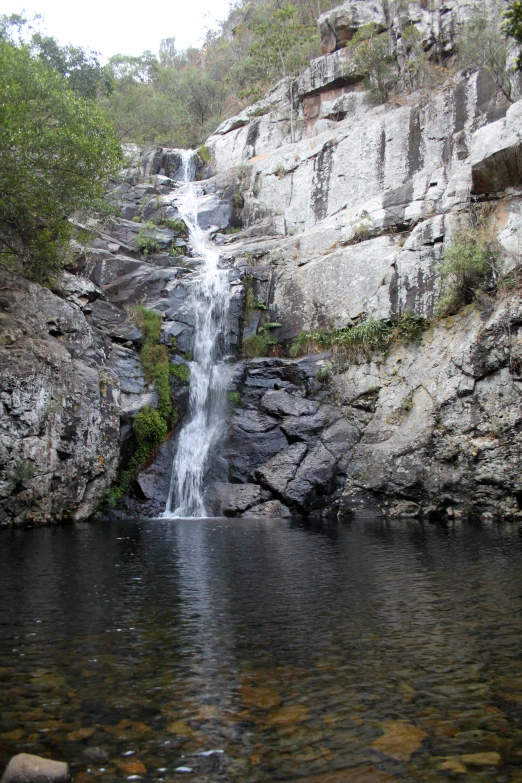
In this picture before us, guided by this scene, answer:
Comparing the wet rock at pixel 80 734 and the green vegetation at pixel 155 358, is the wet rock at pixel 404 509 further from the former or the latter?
the wet rock at pixel 80 734

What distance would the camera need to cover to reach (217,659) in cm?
515

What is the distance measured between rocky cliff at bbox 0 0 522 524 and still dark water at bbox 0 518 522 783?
23.4ft

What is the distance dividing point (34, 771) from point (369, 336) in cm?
1974

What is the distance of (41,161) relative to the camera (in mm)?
17250

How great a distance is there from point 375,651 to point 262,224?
2620 centimetres

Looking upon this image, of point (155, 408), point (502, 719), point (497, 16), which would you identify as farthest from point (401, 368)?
point (497, 16)

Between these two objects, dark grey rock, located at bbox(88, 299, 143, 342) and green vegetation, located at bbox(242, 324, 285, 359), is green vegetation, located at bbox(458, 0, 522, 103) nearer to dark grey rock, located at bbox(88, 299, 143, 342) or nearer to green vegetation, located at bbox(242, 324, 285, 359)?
green vegetation, located at bbox(242, 324, 285, 359)

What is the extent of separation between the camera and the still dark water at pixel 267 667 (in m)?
3.38

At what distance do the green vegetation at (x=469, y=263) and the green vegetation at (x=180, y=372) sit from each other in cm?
952

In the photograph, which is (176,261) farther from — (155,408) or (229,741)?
(229,741)

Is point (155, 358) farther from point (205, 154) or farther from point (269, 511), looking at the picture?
point (205, 154)

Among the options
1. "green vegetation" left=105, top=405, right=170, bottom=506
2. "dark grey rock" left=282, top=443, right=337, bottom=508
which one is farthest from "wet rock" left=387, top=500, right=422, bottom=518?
"green vegetation" left=105, top=405, right=170, bottom=506

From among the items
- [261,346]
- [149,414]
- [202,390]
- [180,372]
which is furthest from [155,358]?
[261,346]

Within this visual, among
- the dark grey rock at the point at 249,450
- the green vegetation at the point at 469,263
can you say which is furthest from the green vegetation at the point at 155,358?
the green vegetation at the point at 469,263
